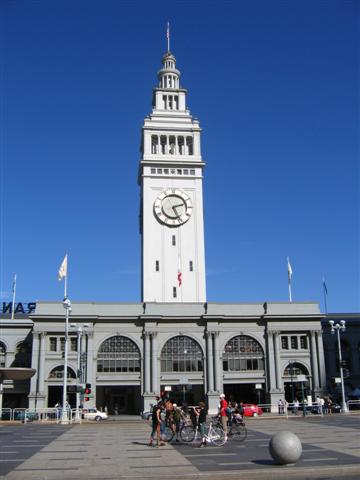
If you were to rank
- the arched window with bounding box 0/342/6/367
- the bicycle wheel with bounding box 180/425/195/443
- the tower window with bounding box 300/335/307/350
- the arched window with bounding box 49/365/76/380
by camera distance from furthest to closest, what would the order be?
the arched window with bounding box 0/342/6/367 → the tower window with bounding box 300/335/307/350 → the arched window with bounding box 49/365/76/380 → the bicycle wheel with bounding box 180/425/195/443

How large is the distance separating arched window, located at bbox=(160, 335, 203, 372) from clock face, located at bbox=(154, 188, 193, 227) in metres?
18.2

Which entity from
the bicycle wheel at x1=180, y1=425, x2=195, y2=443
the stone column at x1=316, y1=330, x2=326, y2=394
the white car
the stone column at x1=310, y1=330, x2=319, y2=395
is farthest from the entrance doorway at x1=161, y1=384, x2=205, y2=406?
the bicycle wheel at x1=180, y1=425, x2=195, y2=443

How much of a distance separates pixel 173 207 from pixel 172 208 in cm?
21

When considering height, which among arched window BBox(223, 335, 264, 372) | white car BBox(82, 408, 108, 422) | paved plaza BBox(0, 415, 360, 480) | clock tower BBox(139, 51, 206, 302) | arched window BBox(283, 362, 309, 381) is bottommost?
white car BBox(82, 408, 108, 422)

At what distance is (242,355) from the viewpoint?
71812 mm

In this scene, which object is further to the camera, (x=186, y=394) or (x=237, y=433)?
(x=186, y=394)

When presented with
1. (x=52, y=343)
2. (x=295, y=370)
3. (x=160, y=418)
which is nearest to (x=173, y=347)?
(x=52, y=343)

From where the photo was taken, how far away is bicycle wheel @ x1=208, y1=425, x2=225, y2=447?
27002mm

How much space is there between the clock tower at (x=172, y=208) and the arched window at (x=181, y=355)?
26.0ft

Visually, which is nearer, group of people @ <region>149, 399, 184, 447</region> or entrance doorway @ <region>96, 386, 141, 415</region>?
group of people @ <region>149, 399, 184, 447</region>

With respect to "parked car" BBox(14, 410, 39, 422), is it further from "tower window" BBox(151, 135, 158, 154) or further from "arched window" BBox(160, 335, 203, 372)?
"tower window" BBox(151, 135, 158, 154)

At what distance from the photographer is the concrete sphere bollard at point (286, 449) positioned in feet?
62.8

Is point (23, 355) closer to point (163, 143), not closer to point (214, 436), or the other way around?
point (163, 143)

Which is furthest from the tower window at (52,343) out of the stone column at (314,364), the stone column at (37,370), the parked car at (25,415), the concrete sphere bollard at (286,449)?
the concrete sphere bollard at (286,449)
